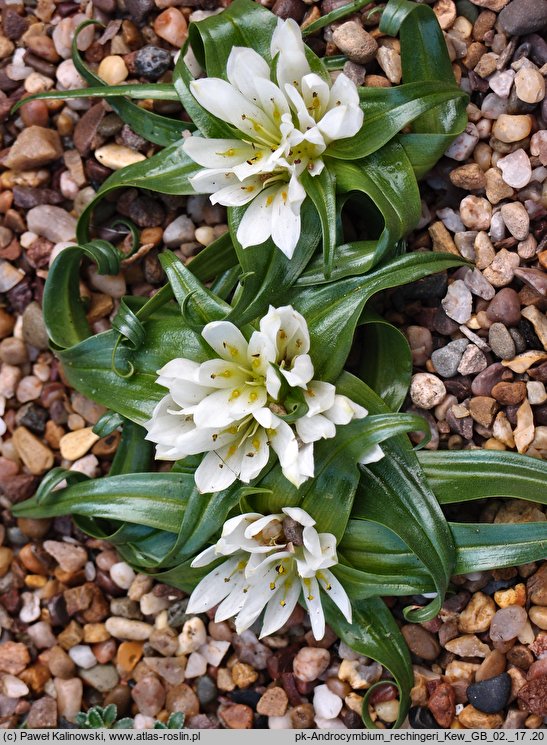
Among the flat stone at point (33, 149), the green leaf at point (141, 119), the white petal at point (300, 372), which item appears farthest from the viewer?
the flat stone at point (33, 149)

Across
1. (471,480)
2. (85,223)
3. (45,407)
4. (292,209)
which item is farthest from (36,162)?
(471,480)

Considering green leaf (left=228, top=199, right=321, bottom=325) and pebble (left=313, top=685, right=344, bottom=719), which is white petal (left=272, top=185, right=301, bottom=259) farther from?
pebble (left=313, top=685, right=344, bottom=719)

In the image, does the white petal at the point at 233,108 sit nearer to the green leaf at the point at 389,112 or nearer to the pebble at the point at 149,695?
the green leaf at the point at 389,112

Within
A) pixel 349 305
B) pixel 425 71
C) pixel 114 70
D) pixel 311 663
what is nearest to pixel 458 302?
pixel 349 305

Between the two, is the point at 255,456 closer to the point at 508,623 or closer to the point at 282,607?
the point at 282,607

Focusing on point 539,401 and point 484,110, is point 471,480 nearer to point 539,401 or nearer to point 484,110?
point 539,401

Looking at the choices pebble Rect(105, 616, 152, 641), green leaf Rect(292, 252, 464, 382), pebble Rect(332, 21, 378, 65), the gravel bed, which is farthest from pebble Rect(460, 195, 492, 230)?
pebble Rect(105, 616, 152, 641)

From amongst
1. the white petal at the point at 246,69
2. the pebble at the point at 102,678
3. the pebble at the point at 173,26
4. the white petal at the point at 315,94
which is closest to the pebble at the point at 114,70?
the pebble at the point at 173,26
